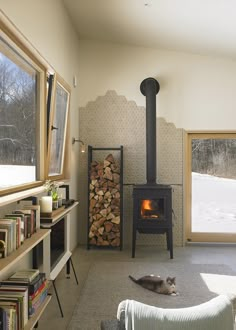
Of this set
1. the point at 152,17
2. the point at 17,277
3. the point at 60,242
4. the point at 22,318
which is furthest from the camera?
the point at 152,17

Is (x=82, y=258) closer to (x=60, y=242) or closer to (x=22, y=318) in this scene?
(x=60, y=242)

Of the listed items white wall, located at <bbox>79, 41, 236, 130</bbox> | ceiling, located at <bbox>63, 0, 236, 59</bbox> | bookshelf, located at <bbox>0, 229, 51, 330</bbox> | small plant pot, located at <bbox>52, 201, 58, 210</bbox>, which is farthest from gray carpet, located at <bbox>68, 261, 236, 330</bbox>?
ceiling, located at <bbox>63, 0, 236, 59</bbox>

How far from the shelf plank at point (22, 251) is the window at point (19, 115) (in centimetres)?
40

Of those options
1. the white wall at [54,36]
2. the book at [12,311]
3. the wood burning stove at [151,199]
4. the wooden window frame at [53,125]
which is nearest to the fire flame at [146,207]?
the wood burning stove at [151,199]

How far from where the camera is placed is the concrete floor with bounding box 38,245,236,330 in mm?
3324

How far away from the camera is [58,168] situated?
14.5ft

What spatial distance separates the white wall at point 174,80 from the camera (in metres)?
5.26

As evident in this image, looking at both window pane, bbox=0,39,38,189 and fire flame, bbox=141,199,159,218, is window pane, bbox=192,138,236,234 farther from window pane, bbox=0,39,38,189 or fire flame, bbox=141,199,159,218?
window pane, bbox=0,39,38,189

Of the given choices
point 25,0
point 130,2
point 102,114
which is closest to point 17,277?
point 25,0

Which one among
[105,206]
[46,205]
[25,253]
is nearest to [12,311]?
[25,253]

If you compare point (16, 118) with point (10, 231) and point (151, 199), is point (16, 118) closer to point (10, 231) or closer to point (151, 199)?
point (10, 231)

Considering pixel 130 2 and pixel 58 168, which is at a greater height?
pixel 130 2

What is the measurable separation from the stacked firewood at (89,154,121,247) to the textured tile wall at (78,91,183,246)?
1.12 ft

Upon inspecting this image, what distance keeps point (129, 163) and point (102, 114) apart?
0.88m
